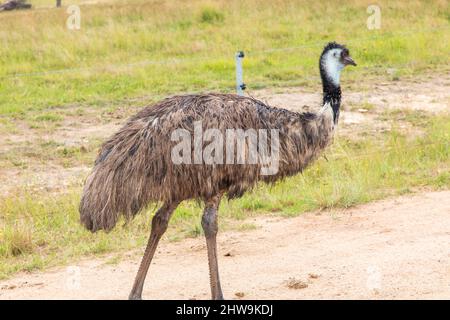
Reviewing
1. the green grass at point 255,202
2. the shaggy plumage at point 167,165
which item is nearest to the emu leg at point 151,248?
the shaggy plumage at point 167,165

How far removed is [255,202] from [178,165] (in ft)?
9.21

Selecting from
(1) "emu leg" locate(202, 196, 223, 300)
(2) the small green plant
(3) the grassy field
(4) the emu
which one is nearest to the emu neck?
(4) the emu

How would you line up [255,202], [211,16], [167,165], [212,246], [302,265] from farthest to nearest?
[211,16], [255,202], [302,265], [212,246], [167,165]

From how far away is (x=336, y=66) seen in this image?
21.3ft

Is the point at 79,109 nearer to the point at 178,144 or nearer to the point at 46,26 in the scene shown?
the point at 46,26

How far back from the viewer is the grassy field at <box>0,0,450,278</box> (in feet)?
26.1

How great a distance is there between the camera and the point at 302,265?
663 cm

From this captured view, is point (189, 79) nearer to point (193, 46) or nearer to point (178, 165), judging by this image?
point (193, 46)

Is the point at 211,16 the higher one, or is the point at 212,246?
the point at 211,16

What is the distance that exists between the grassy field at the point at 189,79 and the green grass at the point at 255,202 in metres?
0.01

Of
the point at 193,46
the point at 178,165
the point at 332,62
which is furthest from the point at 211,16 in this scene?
the point at 178,165

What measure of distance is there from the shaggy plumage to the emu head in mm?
604
